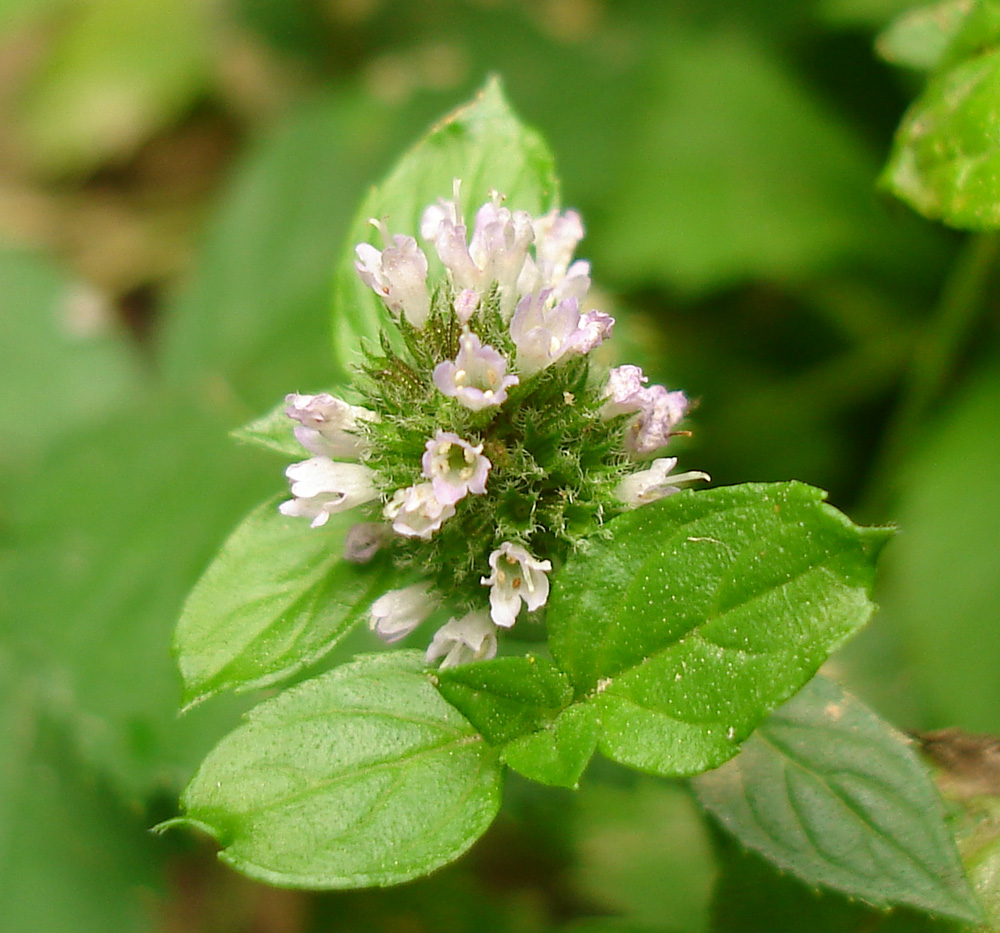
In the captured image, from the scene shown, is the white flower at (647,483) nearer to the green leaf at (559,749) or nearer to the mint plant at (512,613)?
the mint plant at (512,613)

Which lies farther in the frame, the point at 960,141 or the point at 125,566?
the point at 125,566

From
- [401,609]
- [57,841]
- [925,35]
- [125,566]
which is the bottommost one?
[57,841]

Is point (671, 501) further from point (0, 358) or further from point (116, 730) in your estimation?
point (0, 358)

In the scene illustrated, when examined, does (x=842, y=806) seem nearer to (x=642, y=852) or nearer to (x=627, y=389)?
(x=627, y=389)

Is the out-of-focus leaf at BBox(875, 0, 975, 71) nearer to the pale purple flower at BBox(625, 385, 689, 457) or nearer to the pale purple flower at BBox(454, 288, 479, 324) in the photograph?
the pale purple flower at BBox(625, 385, 689, 457)

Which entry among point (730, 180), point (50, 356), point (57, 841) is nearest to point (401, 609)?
point (57, 841)

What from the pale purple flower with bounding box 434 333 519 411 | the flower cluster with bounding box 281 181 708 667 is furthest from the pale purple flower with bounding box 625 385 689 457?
the pale purple flower with bounding box 434 333 519 411

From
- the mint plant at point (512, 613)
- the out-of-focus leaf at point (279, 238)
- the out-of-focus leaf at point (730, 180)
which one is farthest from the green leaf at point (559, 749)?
the out-of-focus leaf at point (279, 238)
